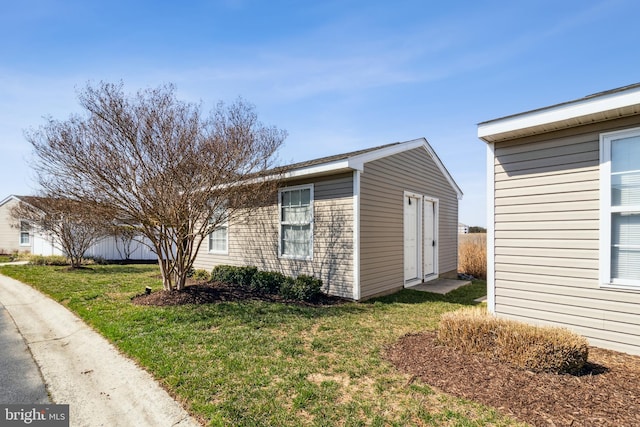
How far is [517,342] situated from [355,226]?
13.2 ft

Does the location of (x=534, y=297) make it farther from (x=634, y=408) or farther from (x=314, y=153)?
(x=314, y=153)

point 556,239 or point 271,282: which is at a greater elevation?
point 556,239

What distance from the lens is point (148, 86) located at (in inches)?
244

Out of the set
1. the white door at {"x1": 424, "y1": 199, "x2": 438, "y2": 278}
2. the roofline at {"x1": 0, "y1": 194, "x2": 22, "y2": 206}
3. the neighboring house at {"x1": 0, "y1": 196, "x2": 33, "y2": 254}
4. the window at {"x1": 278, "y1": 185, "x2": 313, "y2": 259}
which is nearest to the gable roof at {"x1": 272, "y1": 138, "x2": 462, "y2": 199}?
the window at {"x1": 278, "y1": 185, "x2": 313, "y2": 259}

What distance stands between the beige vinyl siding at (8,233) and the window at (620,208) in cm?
2722

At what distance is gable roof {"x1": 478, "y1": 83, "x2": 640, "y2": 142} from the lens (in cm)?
374

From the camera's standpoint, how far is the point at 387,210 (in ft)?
26.3

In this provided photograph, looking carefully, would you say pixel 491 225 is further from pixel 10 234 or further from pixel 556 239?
pixel 10 234

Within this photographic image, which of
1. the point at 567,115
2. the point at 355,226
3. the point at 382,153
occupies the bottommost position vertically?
the point at 355,226

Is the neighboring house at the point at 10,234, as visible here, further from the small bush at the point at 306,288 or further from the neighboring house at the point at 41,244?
the small bush at the point at 306,288

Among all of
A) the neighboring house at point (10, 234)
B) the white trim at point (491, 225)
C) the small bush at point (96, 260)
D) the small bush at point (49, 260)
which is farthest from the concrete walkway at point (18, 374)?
the neighboring house at point (10, 234)

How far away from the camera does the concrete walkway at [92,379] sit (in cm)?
274

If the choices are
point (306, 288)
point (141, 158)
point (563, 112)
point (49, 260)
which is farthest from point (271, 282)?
point (49, 260)

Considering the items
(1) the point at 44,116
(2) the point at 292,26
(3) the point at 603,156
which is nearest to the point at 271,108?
(2) the point at 292,26
